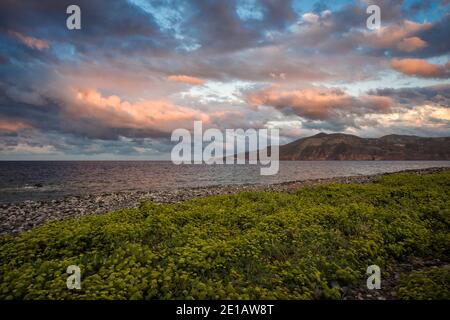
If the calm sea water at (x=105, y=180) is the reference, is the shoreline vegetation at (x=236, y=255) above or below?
above

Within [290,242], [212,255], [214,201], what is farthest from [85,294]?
[214,201]

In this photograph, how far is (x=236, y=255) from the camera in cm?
973

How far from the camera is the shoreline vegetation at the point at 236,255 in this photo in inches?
281

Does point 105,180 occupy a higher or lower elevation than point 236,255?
lower

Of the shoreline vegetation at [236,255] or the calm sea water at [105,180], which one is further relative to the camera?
the calm sea water at [105,180]

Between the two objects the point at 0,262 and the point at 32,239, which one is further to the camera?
the point at 32,239

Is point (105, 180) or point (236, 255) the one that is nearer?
point (236, 255)

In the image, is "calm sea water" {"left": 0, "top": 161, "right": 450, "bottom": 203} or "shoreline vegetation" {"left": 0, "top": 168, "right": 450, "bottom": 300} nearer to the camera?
"shoreline vegetation" {"left": 0, "top": 168, "right": 450, "bottom": 300}

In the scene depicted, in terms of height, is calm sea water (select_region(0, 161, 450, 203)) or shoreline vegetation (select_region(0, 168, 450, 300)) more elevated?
shoreline vegetation (select_region(0, 168, 450, 300))

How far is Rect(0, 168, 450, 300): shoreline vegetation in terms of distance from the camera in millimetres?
7137
